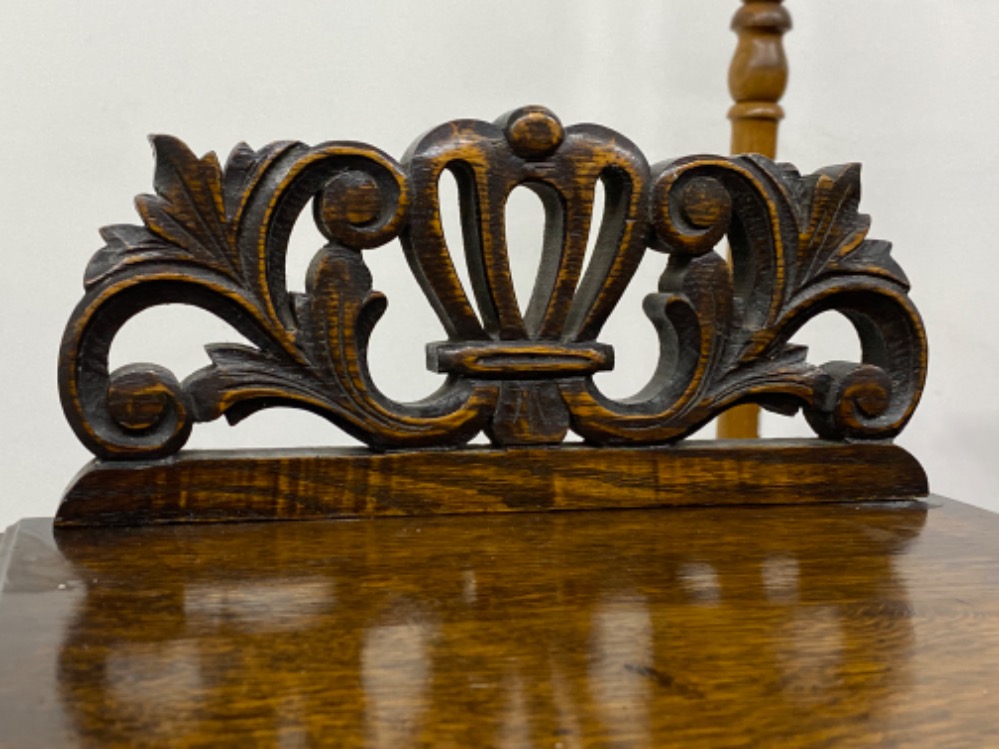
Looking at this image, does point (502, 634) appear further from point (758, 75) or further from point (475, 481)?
point (758, 75)

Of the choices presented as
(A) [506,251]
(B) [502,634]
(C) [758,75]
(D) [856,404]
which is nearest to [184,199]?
(A) [506,251]

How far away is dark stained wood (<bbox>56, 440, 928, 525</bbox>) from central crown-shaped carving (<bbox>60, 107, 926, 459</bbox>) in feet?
0.04

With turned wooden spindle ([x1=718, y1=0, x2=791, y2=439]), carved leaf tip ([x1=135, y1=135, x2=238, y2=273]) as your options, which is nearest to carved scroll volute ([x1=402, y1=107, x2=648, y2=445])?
carved leaf tip ([x1=135, y1=135, x2=238, y2=273])

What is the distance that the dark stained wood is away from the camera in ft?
2.30

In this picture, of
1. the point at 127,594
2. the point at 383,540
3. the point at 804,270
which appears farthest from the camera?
the point at 804,270

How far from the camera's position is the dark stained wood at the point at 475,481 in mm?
702

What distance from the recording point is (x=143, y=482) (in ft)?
2.30

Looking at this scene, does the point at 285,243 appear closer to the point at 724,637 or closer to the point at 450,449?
the point at 450,449

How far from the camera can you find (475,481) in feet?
2.45

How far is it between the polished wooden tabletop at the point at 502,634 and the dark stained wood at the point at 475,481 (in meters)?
0.02

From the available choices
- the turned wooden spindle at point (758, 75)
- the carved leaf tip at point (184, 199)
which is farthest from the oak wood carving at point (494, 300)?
the turned wooden spindle at point (758, 75)

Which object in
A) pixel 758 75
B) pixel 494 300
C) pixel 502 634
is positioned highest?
pixel 758 75

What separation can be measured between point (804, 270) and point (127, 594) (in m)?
0.45

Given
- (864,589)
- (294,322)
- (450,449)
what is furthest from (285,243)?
(864,589)
